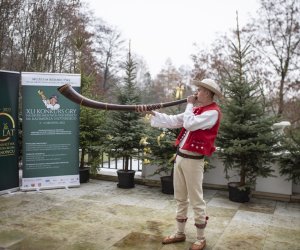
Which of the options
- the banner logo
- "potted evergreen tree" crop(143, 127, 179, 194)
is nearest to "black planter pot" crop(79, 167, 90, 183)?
"potted evergreen tree" crop(143, 127, 179, 194)

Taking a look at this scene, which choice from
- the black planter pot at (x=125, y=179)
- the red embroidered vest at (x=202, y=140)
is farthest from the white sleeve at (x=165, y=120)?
the black planter pot at (x=125, y=179)

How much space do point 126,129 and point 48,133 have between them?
57.2 inches

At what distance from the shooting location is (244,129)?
544cm

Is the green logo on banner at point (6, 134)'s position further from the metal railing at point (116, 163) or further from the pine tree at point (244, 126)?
the pine tree at point (244, 126)

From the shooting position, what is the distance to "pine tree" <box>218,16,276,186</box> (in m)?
5.46

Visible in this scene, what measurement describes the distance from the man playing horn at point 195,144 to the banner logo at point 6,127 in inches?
127

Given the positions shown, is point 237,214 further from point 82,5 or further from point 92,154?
point 82,5

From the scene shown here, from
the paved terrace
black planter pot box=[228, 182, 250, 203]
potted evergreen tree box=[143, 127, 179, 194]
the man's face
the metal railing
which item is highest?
the man's face

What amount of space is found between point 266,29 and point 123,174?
10813 millimetres

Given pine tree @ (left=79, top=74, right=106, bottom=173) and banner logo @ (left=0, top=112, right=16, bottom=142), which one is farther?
pine tree @ (left=79, top=74, right=106, bottom=173)

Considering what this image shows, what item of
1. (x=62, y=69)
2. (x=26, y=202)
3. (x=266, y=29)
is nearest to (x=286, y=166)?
(x=26, y=202)

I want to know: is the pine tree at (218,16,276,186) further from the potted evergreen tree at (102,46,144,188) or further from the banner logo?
the banner logo

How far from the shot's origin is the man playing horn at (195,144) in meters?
3.33

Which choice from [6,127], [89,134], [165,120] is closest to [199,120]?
[165,120]
